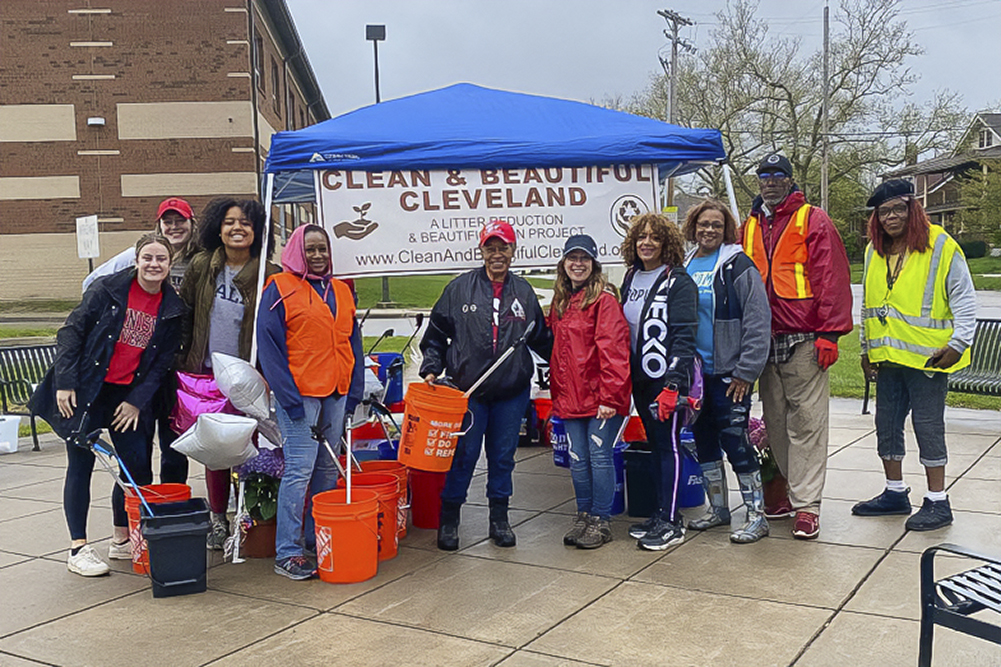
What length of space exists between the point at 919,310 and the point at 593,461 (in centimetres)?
207

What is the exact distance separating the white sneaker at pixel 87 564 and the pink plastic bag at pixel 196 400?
821 mm

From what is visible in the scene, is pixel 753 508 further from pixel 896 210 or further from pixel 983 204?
pixel 983 204

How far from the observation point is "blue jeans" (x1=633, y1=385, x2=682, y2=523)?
16.2ft

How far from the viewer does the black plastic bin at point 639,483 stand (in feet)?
18.3

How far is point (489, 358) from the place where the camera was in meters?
4.92

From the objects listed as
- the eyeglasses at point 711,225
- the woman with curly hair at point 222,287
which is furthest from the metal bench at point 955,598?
the woman with curly hair at point 222,287

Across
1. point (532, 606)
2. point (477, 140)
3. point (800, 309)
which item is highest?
point (477, 140)

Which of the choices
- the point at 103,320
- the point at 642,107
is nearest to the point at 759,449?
the point at 103,320

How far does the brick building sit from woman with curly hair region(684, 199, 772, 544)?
21824 millimetres

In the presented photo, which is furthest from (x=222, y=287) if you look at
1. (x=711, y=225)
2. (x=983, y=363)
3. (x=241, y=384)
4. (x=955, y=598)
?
(x=983, y=363)

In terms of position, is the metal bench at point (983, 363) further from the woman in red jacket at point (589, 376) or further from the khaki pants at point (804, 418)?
the woman in red jacket at point (589, 376)

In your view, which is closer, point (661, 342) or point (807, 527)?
point (661, 342)

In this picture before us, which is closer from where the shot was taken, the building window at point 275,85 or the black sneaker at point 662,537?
the black sneaker at point 662,537

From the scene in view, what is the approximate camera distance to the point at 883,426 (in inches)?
211
